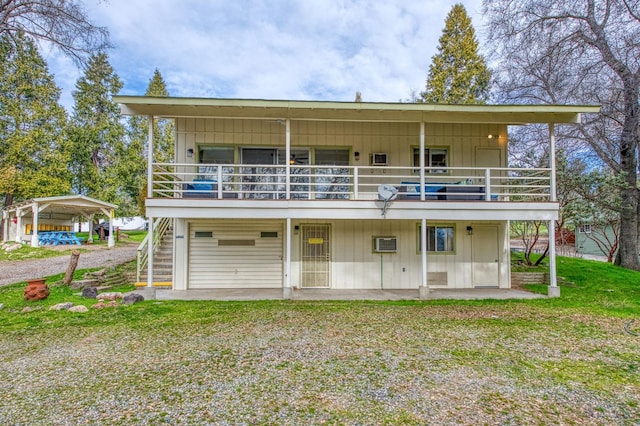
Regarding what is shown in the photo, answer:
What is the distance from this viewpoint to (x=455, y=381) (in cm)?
374

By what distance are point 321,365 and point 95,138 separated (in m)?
30.0

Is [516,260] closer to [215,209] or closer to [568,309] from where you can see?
[568,309]

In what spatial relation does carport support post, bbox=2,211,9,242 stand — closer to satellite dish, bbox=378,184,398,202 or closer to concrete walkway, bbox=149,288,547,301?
concrete walkway, bbox=149,288,547,301

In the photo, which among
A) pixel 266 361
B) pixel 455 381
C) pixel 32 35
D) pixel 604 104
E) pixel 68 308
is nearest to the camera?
pixel 455 381

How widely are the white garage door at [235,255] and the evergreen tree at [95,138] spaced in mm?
20746

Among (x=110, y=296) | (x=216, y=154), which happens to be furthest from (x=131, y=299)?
(x=216, y=154)

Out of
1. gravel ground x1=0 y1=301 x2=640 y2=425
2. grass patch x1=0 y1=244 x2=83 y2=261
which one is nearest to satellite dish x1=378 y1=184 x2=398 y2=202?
gravel ground x1=0 y1=301 x2=640 y2=425

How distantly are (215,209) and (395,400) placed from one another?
6160mm

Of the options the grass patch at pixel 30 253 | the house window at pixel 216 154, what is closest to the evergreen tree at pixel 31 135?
the grass patch at pixel 30 253

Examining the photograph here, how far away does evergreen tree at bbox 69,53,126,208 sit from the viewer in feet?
85.1

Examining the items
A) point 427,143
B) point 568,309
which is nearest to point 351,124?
point 427,143

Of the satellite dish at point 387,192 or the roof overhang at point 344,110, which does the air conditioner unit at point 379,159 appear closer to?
the roof overhang at point 344,110

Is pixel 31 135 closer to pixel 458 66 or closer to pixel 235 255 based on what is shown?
pixel 235 255

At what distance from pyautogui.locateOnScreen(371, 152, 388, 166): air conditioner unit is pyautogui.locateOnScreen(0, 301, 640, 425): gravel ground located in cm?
494
